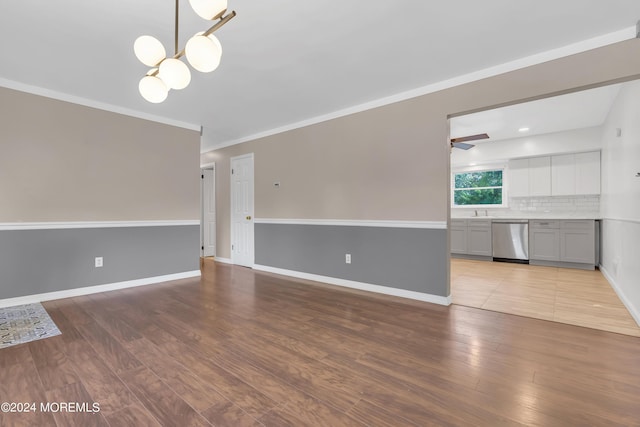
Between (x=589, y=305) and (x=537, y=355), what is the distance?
1741 mm

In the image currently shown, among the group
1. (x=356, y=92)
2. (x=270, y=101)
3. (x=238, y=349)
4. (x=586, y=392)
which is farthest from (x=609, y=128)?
(x=238, y=349)

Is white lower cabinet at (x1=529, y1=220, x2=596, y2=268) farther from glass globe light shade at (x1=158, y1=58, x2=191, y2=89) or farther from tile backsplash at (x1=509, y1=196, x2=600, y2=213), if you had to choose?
glass globe light shade at (x1=158, y1=58, x2=191, y2=89)

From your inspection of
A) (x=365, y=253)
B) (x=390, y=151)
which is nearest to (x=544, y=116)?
(x=390, y=151)

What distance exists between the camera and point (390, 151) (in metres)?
3.70

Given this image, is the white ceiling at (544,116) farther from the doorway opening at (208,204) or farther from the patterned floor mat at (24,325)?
the patterned floor mat at (24,325)

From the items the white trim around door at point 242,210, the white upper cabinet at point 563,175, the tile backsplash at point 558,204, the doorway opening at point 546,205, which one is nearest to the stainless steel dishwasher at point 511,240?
the doorway opening at point 546,205

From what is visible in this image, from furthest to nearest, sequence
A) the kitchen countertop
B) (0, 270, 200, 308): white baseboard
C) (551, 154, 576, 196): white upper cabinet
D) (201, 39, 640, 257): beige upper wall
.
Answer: (551, 154, 576, 196): white upper cabinet → the kitchen countertop → (0, 270, 200, 308): white baseboard → (201, 39, 640, 257): beige upper wall

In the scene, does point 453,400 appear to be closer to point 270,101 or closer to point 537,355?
point 537,355

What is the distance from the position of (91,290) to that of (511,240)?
7061mm

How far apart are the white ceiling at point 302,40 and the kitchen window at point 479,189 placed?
4239 millimetres

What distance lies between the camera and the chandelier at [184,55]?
50.3 inches

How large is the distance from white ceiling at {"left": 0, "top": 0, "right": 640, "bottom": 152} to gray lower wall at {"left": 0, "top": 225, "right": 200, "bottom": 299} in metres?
1.77

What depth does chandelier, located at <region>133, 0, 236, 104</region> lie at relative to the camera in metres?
1.28

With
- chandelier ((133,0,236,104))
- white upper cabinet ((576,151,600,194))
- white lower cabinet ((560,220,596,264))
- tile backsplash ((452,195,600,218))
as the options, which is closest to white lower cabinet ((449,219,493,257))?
tile backsplash ((452,195,600,218))
